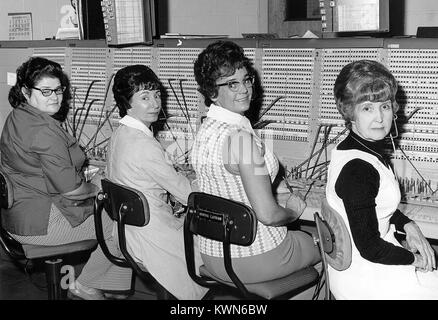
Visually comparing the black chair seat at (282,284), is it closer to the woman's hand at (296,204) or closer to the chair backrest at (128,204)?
the woman's hand at (296,204)

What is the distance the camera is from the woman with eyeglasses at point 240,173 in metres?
2.01

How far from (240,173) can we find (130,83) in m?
0.81

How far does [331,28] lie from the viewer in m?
2.66

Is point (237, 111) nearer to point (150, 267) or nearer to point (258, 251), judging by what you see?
point (258, 251)

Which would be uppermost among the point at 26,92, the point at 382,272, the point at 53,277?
the point at 26,92

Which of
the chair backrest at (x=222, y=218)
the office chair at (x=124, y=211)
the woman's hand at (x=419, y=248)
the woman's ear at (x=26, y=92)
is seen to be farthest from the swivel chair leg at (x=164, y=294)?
the woman's ear at (x=26, y=92)

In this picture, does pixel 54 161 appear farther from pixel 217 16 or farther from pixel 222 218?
pixel 217 16

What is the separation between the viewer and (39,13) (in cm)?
438

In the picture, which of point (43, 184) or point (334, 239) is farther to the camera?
point (43, 184)

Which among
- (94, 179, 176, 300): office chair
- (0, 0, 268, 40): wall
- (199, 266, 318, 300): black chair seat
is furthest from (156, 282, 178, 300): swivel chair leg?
(0, 0, 268, 40): wall

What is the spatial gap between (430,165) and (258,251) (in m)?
0.85

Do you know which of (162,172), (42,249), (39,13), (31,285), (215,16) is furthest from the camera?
(215,16)

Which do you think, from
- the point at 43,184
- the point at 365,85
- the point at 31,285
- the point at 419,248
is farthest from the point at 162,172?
the point at 31,285

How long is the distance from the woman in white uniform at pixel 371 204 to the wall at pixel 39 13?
9.72 feet
